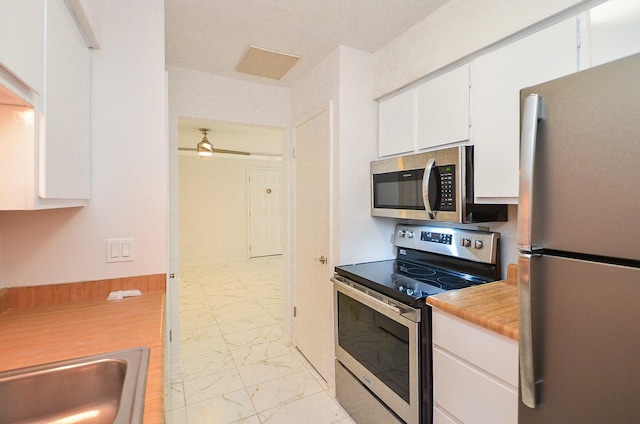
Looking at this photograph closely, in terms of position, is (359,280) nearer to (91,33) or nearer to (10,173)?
(10,173)

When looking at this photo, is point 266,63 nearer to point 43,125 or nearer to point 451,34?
point 451,34

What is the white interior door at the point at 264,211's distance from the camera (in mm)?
6605

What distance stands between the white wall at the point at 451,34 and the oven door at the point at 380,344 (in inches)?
51.2

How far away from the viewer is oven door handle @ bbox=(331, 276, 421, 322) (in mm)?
1383

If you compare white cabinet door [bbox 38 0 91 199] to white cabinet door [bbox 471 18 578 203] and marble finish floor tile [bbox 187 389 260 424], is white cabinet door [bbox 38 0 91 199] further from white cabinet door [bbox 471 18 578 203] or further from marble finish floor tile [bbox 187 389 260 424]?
white cabinet door [bbox 471 18 578 203]

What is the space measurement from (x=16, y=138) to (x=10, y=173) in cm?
10

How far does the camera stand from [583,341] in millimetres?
783

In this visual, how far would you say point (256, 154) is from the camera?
653 centimetres

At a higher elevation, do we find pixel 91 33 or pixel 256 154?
pixel 256 154

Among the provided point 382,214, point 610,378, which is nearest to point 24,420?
point 610,378

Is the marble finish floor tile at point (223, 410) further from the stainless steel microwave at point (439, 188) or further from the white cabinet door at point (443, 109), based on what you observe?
the white cabinet door at point (443, 109)

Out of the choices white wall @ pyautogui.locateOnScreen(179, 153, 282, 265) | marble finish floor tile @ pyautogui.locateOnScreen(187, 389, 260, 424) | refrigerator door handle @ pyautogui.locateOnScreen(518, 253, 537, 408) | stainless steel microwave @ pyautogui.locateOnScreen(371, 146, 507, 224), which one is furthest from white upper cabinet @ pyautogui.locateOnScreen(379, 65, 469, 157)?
white wall @ pyautogui.locateOnScreen(179, 153, 282, 265)

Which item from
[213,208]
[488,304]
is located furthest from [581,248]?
[213,208]

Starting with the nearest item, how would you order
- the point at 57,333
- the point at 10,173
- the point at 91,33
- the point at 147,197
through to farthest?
the point at 10,173, the point at 57,333, the point at 91,33, the point at 147,197
